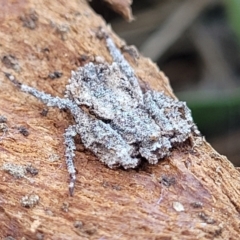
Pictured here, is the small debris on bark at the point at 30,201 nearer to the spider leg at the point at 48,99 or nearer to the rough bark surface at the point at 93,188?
the rough bark surface at the point at 93,188

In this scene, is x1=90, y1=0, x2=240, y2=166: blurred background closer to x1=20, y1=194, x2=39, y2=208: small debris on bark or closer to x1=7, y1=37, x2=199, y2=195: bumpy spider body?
x1=7, y1=37, x2=199, y2=195: bumpy spider body

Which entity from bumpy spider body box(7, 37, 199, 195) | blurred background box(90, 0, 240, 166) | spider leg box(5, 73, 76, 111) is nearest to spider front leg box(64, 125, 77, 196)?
bumpy spider body box(7, 37, 199, 195)

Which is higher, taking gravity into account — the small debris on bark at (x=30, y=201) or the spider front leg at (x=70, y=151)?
the spider front leg at (x=70, y=151)

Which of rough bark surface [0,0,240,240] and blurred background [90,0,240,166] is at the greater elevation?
blurred background [90,0,240,166]

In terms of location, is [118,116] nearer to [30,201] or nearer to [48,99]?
[48,99]

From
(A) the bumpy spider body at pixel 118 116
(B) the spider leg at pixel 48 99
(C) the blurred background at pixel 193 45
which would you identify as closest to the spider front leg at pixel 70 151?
(A) the bumpy spider body at pixel 118 116

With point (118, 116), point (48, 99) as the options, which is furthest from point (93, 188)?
point (48, 99)

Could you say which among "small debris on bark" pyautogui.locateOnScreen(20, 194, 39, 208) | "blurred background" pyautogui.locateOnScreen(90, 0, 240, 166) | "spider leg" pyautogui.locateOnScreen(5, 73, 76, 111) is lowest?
"small debris on bark" pyautogui.locateOnScreen(20, 194, 39, 208)
